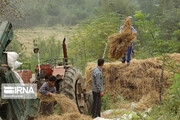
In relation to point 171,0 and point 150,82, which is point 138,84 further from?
point 171,0

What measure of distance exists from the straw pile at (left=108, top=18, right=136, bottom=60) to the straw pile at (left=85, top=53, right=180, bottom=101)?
4.16 feet

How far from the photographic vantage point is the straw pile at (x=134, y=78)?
8656 mm

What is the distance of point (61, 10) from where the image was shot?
74750 millimetres

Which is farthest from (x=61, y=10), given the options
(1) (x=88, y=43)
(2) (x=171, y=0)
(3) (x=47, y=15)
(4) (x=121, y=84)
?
(4) (x=121, y=84)

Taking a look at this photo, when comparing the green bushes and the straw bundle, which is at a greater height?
the green bushes

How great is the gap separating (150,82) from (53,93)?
164 inches

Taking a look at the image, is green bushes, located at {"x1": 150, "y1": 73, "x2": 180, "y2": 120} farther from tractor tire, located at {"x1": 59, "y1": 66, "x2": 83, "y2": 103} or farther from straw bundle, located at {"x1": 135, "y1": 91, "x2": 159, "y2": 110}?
tractor tire, located at {"x1": 59, "y1": 66, "x2": 83, "y2": 103}

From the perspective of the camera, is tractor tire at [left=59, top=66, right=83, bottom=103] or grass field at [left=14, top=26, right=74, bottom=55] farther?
grass field at [left=14, top=26, right=74, bottom=55]

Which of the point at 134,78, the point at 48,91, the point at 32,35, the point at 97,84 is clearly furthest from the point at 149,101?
the point at 32,35

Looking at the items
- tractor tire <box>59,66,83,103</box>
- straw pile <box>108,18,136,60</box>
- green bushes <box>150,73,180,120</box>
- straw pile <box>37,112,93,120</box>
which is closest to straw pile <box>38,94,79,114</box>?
straw pile <box>37,112,93,120</box>

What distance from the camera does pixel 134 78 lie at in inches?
352

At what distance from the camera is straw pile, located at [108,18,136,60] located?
7.95 metres

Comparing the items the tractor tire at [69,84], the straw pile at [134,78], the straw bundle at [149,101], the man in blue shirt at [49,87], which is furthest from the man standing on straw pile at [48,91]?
the straw pile at [134,78]

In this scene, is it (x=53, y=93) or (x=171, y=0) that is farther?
(x=171, y=0)
